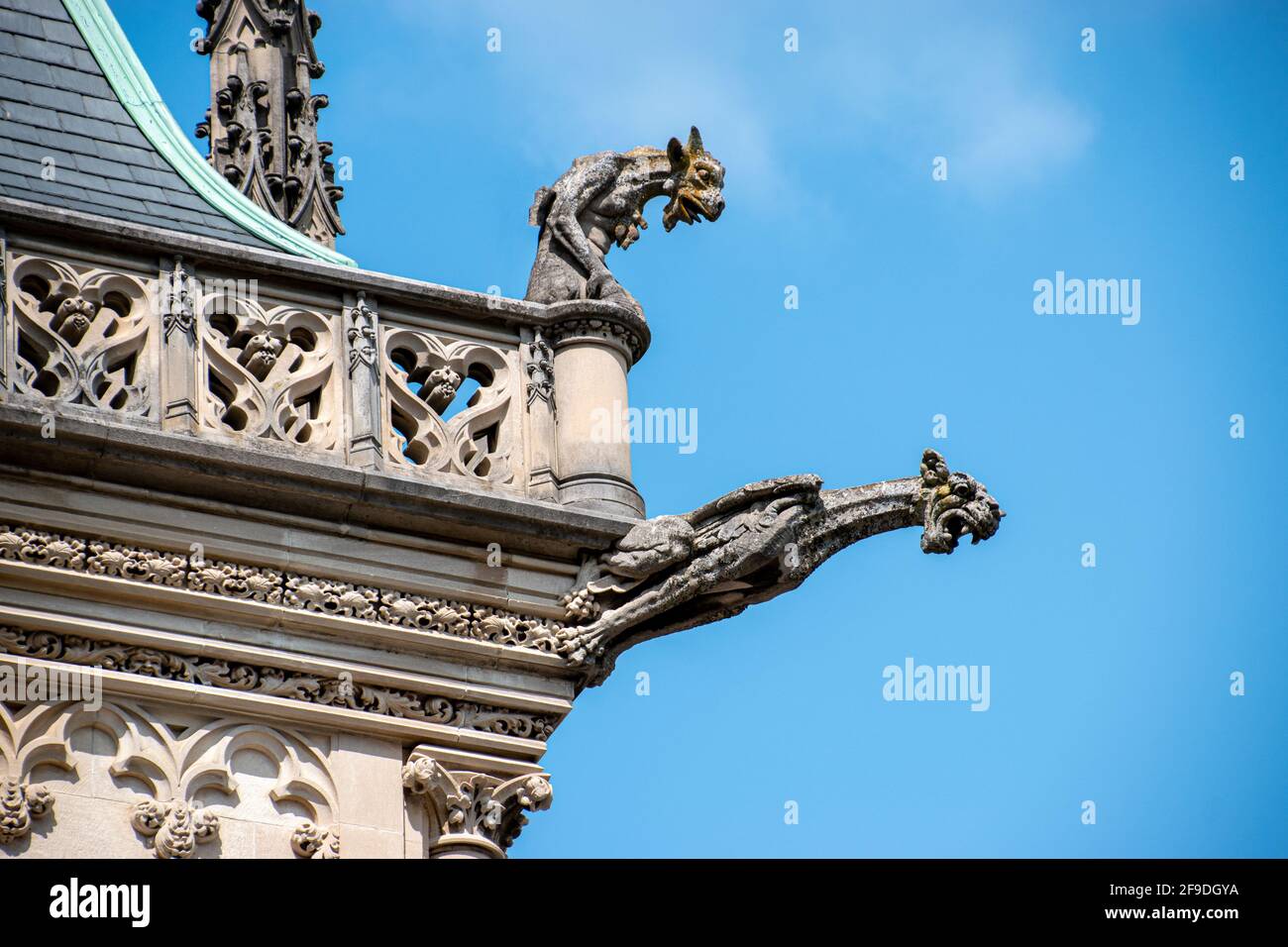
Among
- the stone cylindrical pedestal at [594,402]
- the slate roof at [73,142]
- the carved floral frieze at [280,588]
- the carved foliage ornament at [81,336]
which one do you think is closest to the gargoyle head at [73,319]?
the carved foliage ornament at [81,336]

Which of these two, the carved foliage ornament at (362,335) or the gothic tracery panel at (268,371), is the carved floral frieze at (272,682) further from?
the carved foliage ornament at (362,335)

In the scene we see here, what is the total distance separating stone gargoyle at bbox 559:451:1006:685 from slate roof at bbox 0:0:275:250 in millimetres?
2756

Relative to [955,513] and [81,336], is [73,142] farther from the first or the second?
[955,513]

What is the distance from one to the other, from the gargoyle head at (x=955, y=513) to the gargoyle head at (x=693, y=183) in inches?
83.7

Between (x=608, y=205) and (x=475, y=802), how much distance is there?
365cm

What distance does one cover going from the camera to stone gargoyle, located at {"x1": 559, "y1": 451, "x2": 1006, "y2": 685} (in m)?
19.0

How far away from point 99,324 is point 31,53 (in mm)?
2589

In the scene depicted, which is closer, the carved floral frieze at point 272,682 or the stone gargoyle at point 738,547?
the carved floral frieze at point 272,682

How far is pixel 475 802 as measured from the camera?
60.6 ft

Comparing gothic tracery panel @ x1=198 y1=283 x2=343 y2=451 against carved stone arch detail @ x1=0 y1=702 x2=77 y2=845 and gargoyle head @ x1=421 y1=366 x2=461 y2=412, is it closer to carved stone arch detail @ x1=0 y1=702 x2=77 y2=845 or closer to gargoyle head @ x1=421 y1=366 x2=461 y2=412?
gargoyle head @ x1=421 y1=366 x2=461 y2=412

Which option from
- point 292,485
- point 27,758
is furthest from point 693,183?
point 27,758

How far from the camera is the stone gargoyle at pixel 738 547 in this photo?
1905cm
